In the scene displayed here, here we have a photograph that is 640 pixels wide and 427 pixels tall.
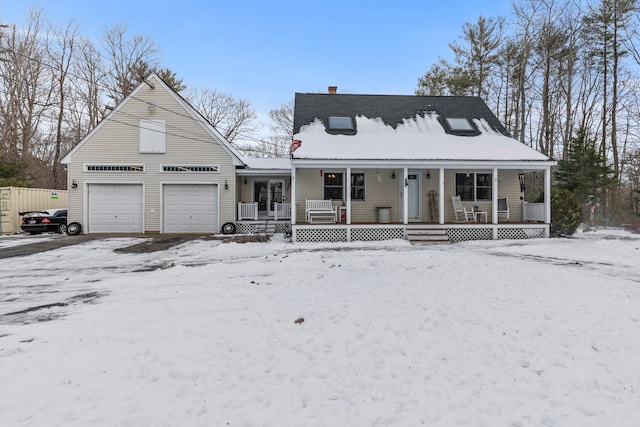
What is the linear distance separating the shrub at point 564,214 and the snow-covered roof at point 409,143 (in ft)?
6.05

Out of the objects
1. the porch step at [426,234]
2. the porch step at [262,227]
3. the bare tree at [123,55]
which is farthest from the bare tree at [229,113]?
the porch step at [426,234]

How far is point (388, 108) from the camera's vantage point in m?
16.1

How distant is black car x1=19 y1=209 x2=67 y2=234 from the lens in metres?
14.7

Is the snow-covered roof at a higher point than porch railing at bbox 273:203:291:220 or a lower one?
higher

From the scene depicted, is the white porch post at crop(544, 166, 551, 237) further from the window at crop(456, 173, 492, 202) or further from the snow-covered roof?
the window at crop(456, 173, 492, 202)

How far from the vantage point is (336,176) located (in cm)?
1402

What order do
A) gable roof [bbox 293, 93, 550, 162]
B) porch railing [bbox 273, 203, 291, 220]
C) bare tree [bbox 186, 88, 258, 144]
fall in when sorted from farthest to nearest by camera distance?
1. bare tree [bbox 186, 88, 258, 144]
2. porch railing [bbox 273, 203, 291, 220]
3. gable roof [bbox 293, 93, 550, 162]

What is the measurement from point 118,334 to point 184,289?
194 centimetres

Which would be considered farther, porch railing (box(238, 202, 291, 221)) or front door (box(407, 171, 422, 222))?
porch railing (box(238, 202, 291, 221))

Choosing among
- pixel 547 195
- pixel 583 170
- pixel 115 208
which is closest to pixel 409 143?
pixel 547 195

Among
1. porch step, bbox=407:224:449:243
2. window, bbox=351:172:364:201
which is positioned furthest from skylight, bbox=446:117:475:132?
porch step, bbox=407:224:449:243

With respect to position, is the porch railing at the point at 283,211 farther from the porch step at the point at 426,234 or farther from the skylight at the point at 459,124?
the skylight at the point at 459,124

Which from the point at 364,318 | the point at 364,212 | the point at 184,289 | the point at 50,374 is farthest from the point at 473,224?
the point at 50,374

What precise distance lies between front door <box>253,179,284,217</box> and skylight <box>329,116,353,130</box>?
379 centimetres
